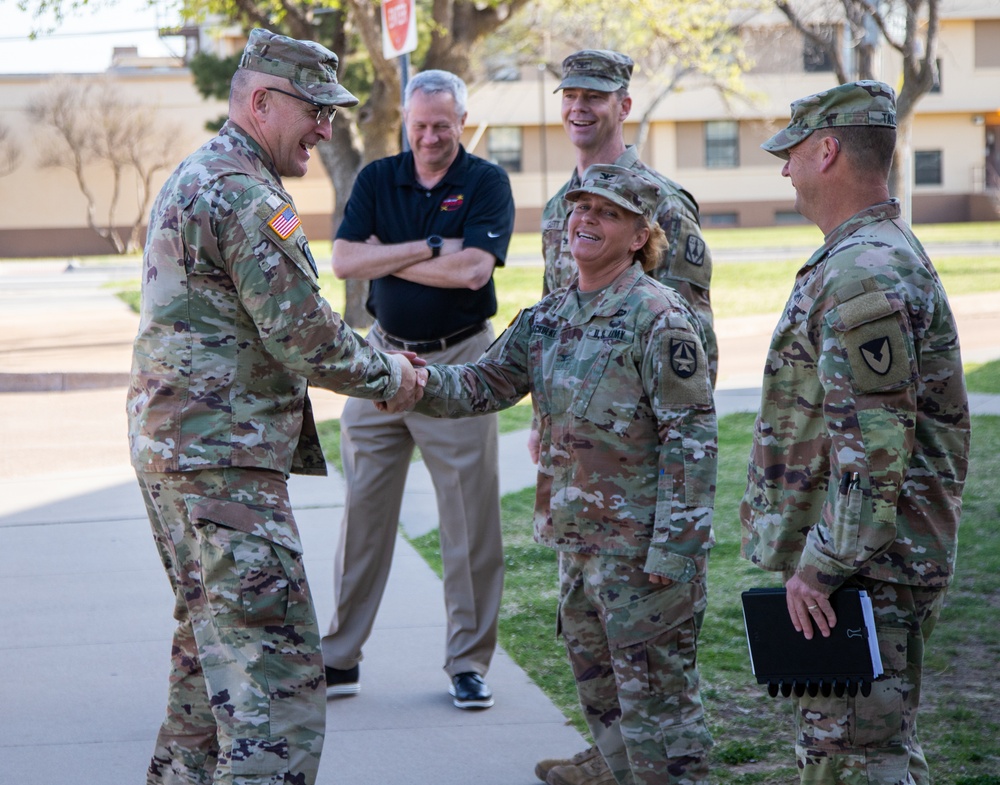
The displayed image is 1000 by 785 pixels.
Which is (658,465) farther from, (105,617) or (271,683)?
(105,617)

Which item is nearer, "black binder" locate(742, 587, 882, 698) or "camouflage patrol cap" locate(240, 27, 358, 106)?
"black binder" locate(742, 587, 882, 698)

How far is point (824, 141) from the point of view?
2873mm

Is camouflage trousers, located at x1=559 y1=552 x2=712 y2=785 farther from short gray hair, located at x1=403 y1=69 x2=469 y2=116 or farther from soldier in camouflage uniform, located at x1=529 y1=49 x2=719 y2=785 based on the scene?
short gray hair, located at x1=403 y1=69 x2=469 y2=116

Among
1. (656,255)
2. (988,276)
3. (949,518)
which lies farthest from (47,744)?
(988,276)

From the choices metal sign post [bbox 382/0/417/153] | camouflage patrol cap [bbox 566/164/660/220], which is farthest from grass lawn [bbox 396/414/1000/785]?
metal sign post [bbox 382/0/417/153]

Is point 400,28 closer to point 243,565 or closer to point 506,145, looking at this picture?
point 243,565

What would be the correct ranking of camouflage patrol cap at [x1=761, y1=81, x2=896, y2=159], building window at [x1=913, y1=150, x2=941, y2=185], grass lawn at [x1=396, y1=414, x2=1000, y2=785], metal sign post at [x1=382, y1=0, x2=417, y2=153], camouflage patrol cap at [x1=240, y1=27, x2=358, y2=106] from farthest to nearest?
1. building window at [x1=913, y1=150, x2=941, y2=185]
2. metal sign post at [x1=382, y1=0, x2=417, y2=153]
3. grass lawn at [x1=396, y1=414, x2=1000, y2=785]
4. camouflage patrol cap at [x1=240, y1=27, x2=358, y2=106]
5. camouflage patrol cap at [x1=761, y1=81, x2=896, y2=159]

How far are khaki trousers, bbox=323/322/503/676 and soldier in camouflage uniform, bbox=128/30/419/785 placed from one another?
1369mm

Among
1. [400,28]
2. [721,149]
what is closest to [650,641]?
[400,28]

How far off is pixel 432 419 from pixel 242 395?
1.50 metres

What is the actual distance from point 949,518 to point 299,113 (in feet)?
6.63

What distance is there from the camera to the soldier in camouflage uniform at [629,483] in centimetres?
331

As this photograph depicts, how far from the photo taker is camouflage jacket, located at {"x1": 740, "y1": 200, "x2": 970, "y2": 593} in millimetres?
2721

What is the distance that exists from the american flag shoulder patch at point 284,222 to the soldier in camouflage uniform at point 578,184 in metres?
1.17
